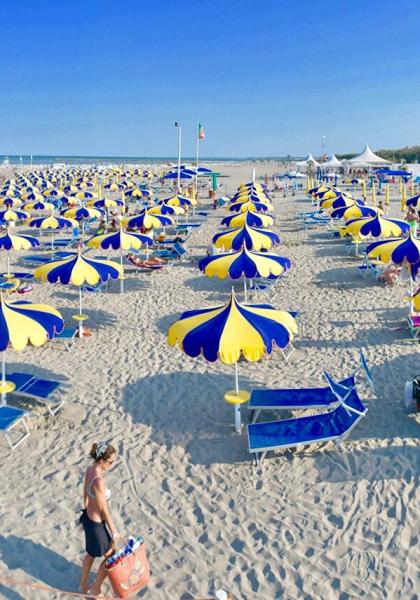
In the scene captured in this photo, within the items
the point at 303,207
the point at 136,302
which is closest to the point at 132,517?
the point at 136,302

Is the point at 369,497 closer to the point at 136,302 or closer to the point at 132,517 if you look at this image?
the point at 132,517

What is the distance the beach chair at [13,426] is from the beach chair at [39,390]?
356 millimetres

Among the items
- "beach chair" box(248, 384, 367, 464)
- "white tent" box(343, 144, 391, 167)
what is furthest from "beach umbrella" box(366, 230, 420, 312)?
"white tent" box(343, 144, 391, 167)

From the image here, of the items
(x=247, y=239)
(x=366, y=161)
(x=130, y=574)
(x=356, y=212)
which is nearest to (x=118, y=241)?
(x=247, y=239)

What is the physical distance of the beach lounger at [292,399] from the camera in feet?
20.9

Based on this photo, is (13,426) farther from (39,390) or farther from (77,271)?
(77,271)

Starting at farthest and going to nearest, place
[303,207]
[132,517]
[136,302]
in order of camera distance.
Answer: [303,207] → [136,302] → [132,517]

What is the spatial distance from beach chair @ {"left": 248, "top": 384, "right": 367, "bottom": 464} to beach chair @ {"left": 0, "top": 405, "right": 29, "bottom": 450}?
2906mm

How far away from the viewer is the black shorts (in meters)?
3.85

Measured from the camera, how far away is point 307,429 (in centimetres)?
590

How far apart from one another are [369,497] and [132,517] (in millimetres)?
2444

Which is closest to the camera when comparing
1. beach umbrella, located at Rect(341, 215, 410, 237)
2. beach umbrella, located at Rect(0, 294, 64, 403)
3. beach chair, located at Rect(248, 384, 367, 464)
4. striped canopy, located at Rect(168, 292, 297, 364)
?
striped canopy, located at Rect(168, 292, 297, 364)

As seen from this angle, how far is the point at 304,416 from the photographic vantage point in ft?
21.5

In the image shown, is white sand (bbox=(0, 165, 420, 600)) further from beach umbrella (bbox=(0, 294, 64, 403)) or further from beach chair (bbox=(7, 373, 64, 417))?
beach umbrella (bbox=(0, 294, 64, 403))
